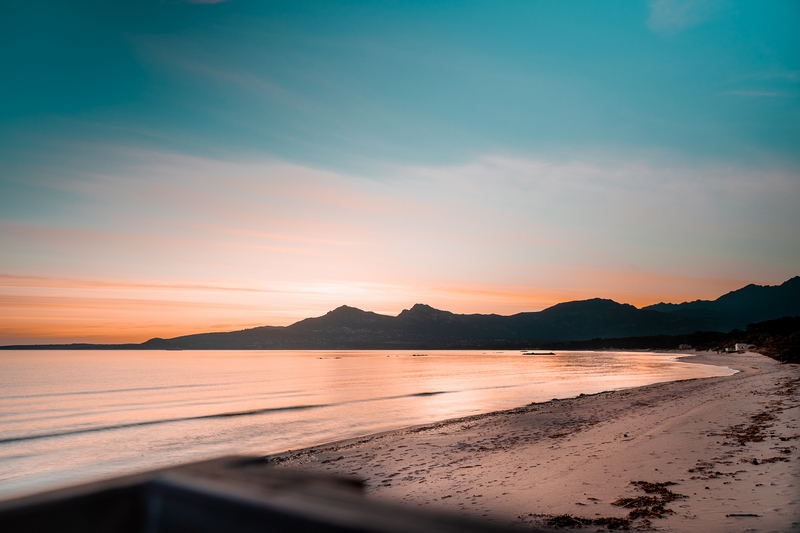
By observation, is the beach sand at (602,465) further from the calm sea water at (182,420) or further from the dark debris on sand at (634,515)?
the calm sea water at (182,420)

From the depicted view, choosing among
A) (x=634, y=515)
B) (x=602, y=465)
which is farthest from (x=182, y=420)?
(x=634, y=515)

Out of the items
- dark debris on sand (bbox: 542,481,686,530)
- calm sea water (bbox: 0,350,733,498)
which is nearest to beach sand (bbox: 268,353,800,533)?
dark debris on sand (bbox: 542,481,686,530)

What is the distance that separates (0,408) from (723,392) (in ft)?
152

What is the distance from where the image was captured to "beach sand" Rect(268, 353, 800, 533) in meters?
8.03

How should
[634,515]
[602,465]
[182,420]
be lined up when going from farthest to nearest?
[182,420] → [602,465] → [634,515]

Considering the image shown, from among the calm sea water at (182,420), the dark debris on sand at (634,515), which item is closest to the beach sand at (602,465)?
the dark debris on sand at (634,515)

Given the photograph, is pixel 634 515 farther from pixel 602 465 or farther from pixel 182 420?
pixel 182 420

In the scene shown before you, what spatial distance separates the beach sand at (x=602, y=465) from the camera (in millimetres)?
8031

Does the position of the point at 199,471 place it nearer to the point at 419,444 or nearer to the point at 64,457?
the point at 419,444

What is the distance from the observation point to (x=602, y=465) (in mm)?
11711

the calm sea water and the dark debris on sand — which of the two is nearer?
the dark debris on sand

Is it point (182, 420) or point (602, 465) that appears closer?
point (602, 465)

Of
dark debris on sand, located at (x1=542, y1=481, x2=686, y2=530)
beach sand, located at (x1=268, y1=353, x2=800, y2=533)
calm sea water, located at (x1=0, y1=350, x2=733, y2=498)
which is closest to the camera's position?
dark debris on sand, located at (x1=542, y1=481, x2=686, y2=530)

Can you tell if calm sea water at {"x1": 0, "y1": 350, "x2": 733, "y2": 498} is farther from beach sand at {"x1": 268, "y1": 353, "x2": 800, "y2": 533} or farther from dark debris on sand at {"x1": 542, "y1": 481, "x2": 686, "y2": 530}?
dark debris on sand at {"x1": 542, "y1": 481, "x2": 686, "y2": 530}
